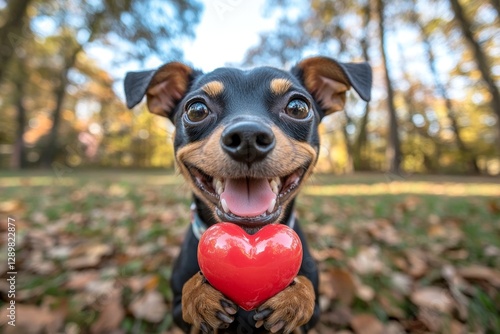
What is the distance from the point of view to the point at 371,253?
10.0ft

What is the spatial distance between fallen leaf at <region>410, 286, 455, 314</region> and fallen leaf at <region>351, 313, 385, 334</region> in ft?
1.27

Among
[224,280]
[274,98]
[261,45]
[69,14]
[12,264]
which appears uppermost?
[261,45]

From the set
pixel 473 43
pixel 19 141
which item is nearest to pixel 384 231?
pixel 473 43

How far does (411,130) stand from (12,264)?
2729 centimetres

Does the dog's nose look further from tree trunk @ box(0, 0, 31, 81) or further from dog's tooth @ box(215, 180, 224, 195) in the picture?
tree trunk @ box(0, 0, 31, 81)

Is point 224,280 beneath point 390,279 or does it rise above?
above

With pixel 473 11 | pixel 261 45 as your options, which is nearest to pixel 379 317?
pixel 473 11

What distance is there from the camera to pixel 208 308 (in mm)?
1339

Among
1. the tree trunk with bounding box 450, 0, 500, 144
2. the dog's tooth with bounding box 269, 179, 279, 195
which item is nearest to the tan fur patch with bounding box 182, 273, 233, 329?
the dog's tooth with bounding box 269, 179, 279, 195

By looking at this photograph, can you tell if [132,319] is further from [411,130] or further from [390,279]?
[411,130]

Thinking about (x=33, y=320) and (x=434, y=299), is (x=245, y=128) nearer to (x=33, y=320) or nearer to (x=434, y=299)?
(x=33, y=320)

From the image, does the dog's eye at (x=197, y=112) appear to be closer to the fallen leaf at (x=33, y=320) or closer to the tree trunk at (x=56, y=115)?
the fallen leaf at (x=33, y=320)

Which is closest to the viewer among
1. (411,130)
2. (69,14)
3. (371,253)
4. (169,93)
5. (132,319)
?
(132,319)

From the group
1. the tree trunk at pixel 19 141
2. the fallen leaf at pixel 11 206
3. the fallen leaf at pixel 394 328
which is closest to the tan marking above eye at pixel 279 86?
the fallen leaf at pixel 394 328
